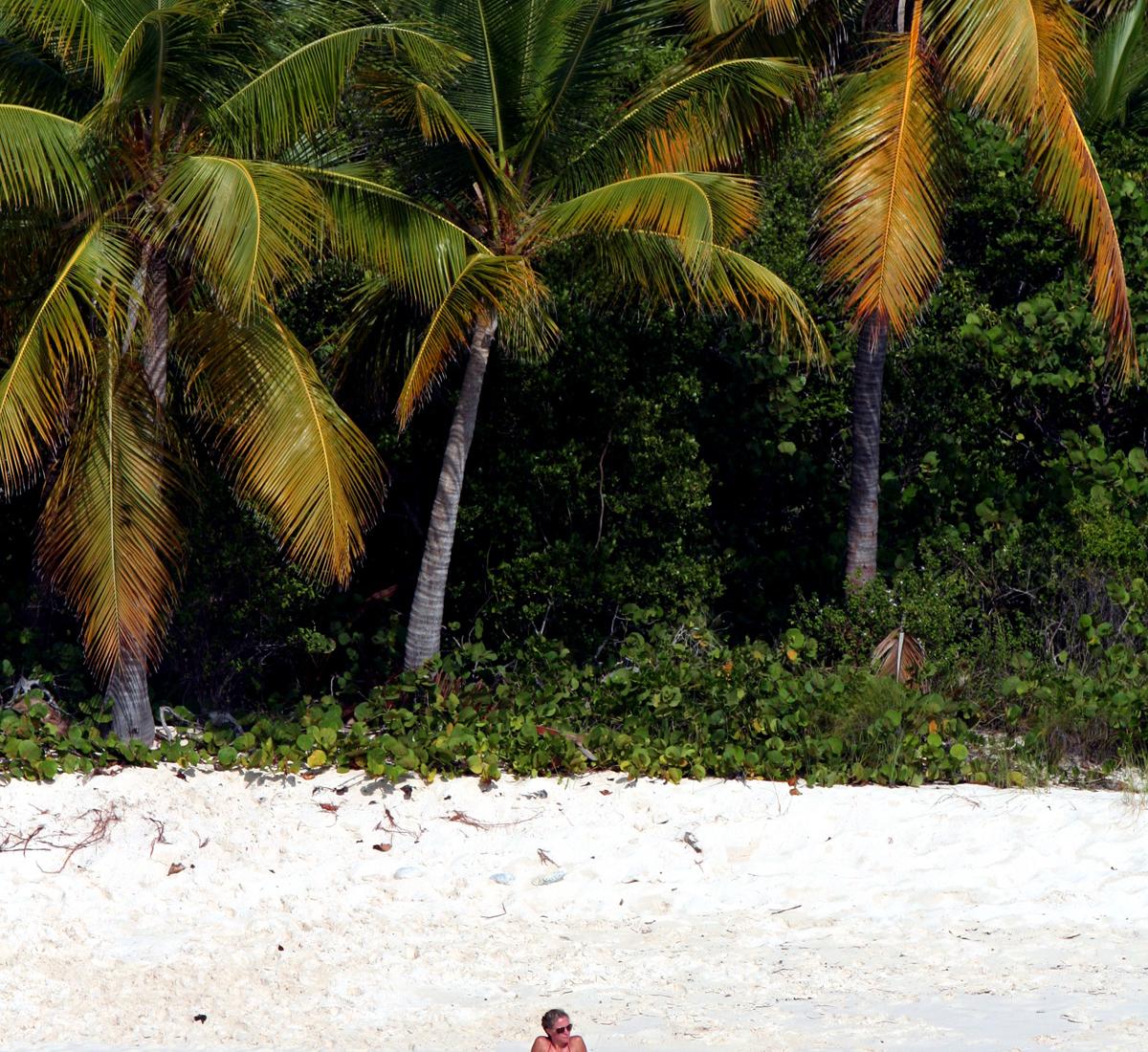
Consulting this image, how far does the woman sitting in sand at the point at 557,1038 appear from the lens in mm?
6656

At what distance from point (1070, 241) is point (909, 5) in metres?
3.60

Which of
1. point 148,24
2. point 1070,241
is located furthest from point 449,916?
point 1070,241

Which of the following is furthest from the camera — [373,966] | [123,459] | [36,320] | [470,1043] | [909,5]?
[909,5]

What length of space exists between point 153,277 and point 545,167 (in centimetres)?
289

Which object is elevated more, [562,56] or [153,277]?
[562,56]

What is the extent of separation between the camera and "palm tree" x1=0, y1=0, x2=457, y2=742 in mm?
9156

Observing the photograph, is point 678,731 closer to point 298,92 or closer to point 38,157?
point 298,92

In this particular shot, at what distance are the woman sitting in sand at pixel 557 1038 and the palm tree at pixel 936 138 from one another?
5.27 m

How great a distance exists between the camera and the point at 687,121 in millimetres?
10930

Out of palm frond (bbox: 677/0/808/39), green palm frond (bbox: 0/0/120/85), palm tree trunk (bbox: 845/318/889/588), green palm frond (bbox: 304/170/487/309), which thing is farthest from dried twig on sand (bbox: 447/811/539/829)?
palm frond (bbox: 677/0/808/39)

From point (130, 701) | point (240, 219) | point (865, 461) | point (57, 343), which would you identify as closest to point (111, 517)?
point (57, 343)

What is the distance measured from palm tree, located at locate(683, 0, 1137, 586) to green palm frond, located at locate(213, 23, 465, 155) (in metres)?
2.95

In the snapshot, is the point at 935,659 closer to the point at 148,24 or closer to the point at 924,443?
the point at 924,443

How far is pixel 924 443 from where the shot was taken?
14562 millimetres
